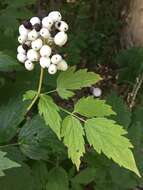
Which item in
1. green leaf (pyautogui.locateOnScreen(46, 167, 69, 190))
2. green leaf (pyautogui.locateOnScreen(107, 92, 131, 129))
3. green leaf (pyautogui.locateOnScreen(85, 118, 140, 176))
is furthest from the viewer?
green leaf (pyautogui.locateOnScreen(107, 92, 131, 129))

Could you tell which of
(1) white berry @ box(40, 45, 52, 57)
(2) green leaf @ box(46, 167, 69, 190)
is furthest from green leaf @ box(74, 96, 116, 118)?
(2) green leaf @ box(46, 167, 69, 190)

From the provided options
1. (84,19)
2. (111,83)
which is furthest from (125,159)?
(84,19)

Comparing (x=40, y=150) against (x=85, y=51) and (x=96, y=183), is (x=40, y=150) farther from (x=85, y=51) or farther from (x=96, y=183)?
(x=85, y=51)

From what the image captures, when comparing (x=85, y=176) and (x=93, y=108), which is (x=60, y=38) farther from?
(x=85, y=176)

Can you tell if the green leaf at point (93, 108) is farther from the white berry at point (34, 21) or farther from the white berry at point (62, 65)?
the white berry at point (34, 21)

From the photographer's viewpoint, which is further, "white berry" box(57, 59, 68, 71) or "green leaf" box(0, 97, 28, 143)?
"green leaf" box(0, 97, 28, 143)

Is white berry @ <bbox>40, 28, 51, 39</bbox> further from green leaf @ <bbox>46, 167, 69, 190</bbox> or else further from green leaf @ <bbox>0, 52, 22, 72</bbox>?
green leaf @ <bbox>46, 167, 69, 190</bbox>
